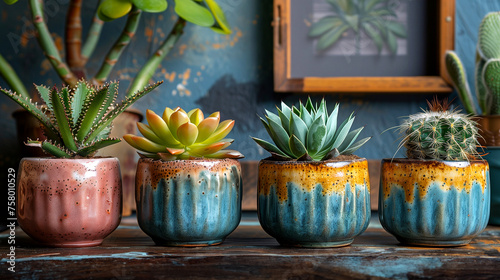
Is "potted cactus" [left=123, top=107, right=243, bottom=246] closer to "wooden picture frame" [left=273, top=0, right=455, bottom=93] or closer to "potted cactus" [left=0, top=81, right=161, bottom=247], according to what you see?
"potted cactus" [left=0, top=81, right=161, bottom=247]

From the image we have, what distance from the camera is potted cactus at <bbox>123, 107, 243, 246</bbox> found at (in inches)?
22.1

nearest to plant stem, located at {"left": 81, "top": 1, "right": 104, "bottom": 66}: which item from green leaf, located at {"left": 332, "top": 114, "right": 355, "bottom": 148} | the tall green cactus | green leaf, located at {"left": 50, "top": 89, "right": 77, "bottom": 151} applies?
green leaf, located at {"left": 50, "top": 89, "right": 77, "bottom": 151}

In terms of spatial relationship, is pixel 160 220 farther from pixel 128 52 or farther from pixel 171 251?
pixel 128 52

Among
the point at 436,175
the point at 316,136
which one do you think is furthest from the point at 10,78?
the point at 436,175

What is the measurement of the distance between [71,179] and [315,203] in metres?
0.31

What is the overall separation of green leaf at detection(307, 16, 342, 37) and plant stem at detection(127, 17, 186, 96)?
10.9 inches

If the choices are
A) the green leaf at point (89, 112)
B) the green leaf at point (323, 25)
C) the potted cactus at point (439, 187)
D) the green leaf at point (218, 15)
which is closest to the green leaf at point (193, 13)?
the green leaf at point (218, 15)

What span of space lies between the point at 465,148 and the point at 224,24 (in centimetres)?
53

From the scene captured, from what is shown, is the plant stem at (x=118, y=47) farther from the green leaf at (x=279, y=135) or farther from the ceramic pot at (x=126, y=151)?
the green leaf at (x=279, y=135)

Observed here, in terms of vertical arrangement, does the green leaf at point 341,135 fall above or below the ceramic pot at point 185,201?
above

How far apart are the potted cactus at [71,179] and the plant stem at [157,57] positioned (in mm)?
298

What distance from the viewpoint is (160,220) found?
563 mm

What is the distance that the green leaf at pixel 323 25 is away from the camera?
0.97 m

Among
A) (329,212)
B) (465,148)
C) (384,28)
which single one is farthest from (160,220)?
(384,28)
